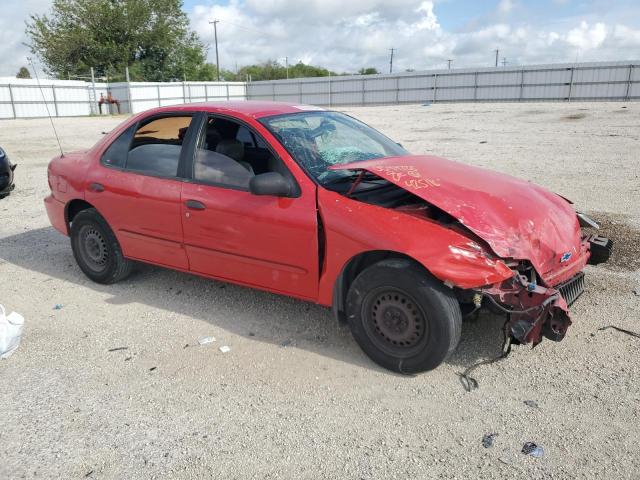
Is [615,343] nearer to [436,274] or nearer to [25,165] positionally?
[436,274]

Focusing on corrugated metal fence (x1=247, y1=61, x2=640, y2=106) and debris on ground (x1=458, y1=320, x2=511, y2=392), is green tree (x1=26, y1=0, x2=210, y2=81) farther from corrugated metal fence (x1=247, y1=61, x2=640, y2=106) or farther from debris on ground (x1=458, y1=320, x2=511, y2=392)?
debris on ground (x1=458, y1=320, x2=511, y2=392)

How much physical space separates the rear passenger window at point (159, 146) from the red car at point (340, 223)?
0.04 feet

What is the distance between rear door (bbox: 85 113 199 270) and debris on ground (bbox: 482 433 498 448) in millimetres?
2714

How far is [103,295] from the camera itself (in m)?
5.09

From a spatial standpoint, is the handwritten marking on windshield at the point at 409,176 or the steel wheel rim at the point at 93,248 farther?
the steel wheel rim at the point at 93,248

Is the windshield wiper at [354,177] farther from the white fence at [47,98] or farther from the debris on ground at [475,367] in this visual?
the white fence at [47,98]

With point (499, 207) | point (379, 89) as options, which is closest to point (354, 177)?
point (499, 207)

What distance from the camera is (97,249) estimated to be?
525cm

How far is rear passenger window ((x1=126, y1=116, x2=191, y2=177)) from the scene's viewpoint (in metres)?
4.56

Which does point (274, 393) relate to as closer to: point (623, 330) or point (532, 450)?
point (532, 450)

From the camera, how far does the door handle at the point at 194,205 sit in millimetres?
4254

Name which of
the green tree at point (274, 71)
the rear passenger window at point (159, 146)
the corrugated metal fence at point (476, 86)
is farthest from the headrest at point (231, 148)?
the green tree at point (274, 71)

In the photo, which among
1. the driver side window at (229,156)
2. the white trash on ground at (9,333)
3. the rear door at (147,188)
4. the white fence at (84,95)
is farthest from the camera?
the white fence at (84,95)

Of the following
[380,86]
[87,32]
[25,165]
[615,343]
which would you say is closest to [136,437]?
[615,343]
